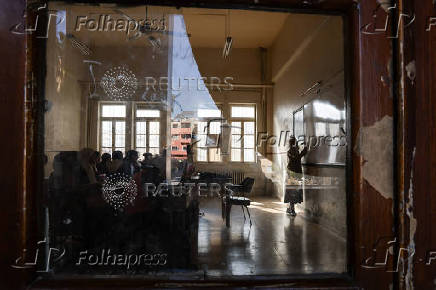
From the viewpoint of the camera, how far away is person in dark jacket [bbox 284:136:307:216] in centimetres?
399

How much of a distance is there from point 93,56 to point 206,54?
1192mm

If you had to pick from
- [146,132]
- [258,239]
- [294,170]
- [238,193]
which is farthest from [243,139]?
[294,170]

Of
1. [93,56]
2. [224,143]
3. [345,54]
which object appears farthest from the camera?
[224,143]

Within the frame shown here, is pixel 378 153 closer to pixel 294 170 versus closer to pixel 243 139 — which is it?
pixel 243 139

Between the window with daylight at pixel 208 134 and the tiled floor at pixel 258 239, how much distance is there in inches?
13.1

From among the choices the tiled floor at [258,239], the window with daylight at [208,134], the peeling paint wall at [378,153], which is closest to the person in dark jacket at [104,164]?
the window with daylight at [208,134]

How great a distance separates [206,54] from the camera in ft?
8.05

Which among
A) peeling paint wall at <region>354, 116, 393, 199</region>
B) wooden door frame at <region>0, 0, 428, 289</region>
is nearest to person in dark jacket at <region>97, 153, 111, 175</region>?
wooden door frame at <region>0, 0, 428, 289</region>

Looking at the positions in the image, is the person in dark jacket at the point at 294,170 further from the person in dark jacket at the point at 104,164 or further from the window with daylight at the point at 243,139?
the person in dark jacket at the point at 104,164

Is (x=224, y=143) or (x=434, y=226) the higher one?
(x=224, y=143)

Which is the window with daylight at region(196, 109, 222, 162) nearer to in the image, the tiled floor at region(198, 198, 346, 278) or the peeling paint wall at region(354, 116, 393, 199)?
the tiled floor at region(198, 198, 346, 278)

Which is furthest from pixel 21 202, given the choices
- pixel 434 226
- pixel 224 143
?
pixel 224 143

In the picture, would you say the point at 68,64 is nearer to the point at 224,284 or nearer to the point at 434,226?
the point at 224,284

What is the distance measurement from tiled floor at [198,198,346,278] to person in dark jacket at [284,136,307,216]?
0.21 m
